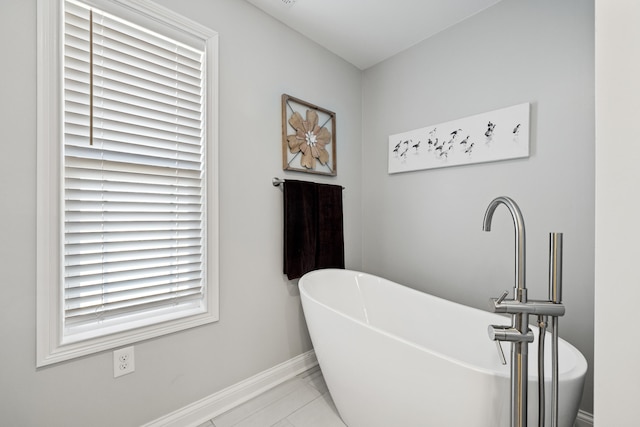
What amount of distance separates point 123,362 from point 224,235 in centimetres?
78

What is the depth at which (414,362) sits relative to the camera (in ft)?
3.46

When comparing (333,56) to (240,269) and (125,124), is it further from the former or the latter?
(240,269)

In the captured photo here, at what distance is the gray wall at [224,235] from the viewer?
1.07 metres

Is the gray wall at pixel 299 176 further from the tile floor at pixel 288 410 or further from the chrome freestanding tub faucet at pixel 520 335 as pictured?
the chrome freestanding tub faucet at pixel 520 335

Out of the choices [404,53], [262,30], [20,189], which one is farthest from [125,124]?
[404,53]

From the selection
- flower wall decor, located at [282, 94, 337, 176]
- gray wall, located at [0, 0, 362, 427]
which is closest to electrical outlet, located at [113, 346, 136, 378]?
gray wall, located at [0, 0, 362, 427]

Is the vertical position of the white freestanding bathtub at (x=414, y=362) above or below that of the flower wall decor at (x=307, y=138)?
below

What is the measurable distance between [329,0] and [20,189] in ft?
6.36

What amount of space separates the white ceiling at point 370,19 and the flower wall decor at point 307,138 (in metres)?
0.54

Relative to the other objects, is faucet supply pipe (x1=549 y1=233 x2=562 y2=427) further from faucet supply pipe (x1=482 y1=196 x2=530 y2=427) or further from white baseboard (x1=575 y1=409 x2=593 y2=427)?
white baseboard (x1=575 y1=409 x2=593 y2=427)

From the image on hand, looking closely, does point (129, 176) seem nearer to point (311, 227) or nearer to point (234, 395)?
point (311, 227)

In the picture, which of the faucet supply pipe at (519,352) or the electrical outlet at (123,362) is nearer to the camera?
the faucet supply pipe at (519,352)

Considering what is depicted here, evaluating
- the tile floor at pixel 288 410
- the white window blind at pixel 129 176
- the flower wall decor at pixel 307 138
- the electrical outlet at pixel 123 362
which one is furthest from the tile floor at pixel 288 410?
the flower wall decor at pixel 307 138

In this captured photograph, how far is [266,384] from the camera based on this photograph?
1.83 m
